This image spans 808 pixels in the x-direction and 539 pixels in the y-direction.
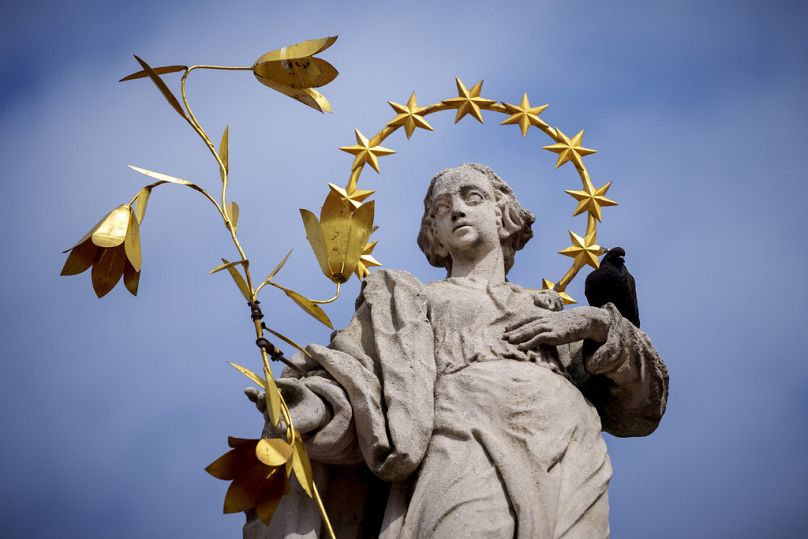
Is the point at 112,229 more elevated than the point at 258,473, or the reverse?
the point at 112,229

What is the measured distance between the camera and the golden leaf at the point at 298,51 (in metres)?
7.78

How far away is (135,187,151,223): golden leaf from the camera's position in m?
7.38

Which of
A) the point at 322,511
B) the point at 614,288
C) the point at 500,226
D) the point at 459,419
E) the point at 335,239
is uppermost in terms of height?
the point at 500,226

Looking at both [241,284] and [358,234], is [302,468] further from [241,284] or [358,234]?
[358,234]

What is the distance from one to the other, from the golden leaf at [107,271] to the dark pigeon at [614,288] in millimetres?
2655

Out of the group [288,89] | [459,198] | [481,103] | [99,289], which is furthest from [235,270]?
[481,103]

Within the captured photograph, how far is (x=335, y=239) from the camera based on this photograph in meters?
7.71

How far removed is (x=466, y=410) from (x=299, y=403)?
818 mm

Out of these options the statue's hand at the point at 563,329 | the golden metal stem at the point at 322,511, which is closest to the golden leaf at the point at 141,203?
the golden metal stem at the point at 322,511

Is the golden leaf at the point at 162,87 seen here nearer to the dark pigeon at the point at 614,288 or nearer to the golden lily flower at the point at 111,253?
the golden lily flower at the point at 111,253

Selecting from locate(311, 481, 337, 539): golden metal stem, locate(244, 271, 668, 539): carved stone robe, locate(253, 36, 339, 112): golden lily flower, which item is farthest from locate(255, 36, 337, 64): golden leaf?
locate(311, 481, 337, 539): golden metal stem

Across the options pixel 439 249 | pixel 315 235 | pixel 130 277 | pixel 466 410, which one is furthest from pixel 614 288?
pixel 130 277

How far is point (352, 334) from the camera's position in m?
8.42

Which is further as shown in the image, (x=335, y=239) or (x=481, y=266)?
(x=481, y=266)
